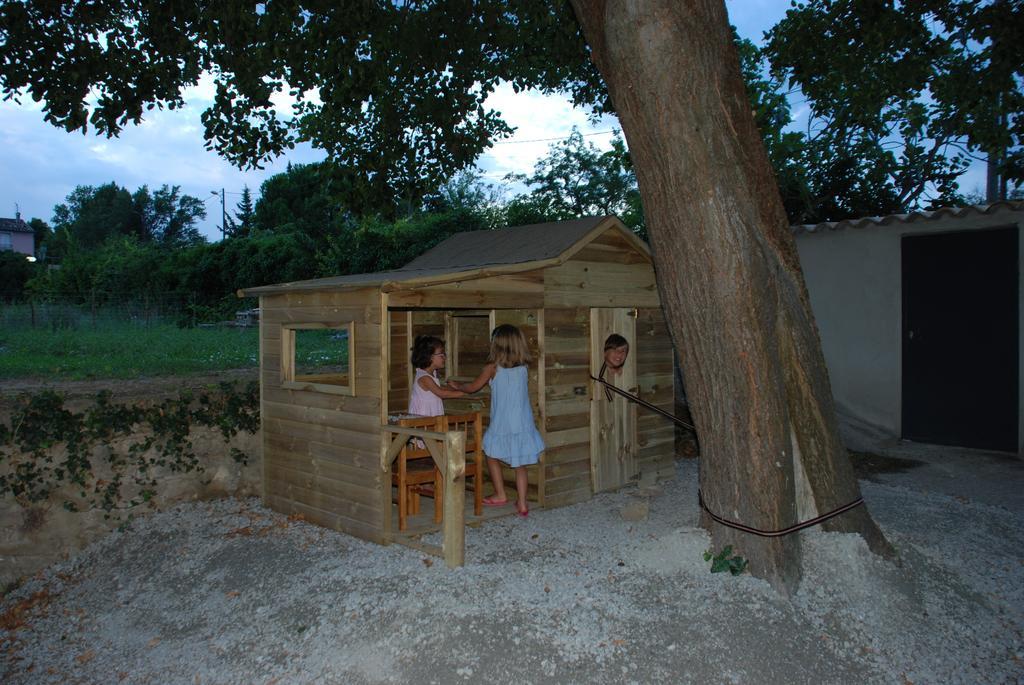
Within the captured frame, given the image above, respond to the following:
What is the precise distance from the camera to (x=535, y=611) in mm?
4801

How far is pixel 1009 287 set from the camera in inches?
369

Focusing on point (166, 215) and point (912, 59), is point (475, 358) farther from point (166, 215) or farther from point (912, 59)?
point (166, 215)

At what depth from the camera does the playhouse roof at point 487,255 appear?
654cm

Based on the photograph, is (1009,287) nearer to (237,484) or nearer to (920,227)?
(920,227)

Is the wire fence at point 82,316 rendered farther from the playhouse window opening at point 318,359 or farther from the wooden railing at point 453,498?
the wooden railing at point 453,498

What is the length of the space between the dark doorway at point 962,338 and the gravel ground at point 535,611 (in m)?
3.12

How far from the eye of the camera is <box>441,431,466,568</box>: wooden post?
5621 millimetres

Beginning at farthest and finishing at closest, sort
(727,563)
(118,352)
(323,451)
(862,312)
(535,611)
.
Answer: (118,352) → (862,312) → (323,451) → (727,563) → (535,611)

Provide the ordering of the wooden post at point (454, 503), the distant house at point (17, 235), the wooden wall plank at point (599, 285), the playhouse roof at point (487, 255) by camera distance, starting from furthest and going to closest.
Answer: the distant house at point (17, 235) < the wooden wall plank at point (599, 285) < the playhouse roof at point (487, 255) < the wooden post at point (454, 503)

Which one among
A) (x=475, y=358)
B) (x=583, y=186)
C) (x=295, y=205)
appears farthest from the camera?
(x=295, y=205)

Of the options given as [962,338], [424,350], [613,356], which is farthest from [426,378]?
[962,338]

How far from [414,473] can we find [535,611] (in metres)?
2.29

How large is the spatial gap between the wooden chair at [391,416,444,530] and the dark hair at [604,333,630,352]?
198cm

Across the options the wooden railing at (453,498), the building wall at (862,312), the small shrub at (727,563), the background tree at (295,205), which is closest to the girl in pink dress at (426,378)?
the wooden railing at (453,498)
